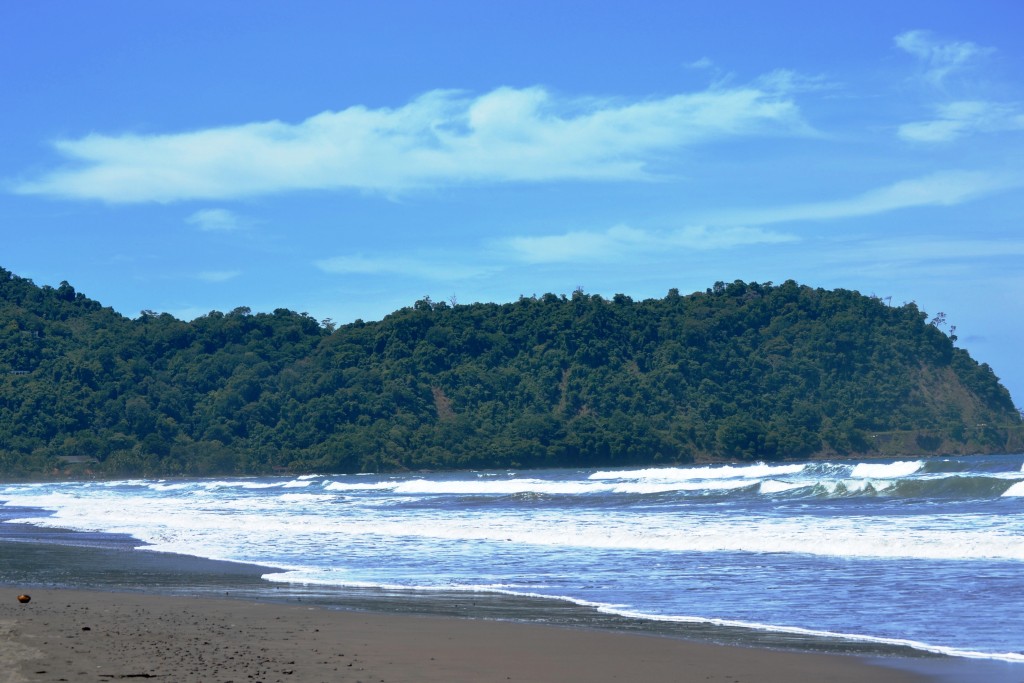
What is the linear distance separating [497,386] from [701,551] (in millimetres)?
86564

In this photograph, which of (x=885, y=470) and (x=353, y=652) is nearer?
(x=353, y=652)

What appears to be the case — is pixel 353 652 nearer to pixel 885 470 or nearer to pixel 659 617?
pixel 659 617

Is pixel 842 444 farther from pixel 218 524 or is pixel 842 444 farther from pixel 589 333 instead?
pixel 218 524

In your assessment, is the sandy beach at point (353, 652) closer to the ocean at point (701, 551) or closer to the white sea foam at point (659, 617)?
the white sea foam at point (659, 617)

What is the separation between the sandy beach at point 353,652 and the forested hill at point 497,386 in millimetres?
79166

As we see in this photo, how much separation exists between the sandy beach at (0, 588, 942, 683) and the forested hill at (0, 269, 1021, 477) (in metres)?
79.2

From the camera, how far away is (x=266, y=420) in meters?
100

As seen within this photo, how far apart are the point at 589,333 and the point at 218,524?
80.4 meters

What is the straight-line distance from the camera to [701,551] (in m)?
17.3

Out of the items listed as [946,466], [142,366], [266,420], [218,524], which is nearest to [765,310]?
[266,420]

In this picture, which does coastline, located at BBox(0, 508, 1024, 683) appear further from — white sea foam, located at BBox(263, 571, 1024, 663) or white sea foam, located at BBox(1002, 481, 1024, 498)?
white sea foam, located at BBox(1002, 481, 1024, 498)

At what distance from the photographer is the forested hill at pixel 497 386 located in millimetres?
92000

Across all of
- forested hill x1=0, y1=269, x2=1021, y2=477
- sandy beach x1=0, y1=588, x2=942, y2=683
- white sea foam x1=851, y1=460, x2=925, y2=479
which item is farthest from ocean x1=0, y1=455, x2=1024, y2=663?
forested hill x1=0, y1=269, x2=1021, y2=477

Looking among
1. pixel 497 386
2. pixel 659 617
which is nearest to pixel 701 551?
pixel 659 617
